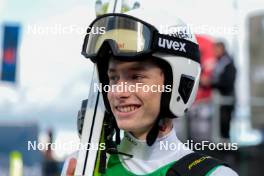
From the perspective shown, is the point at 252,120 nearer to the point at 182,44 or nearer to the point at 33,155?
the point at 33,155

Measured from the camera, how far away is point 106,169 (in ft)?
9.07

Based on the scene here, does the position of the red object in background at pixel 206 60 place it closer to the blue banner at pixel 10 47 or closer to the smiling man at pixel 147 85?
the blue banner at pixel 10 47

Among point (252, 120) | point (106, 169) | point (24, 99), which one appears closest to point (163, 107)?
point (106, 169)

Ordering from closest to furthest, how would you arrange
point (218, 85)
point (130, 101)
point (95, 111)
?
point (130, 101)
point (95, 111)
point (218, 85)

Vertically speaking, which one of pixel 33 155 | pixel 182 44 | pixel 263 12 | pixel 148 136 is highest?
pixel 263 12

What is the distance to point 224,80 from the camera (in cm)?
719

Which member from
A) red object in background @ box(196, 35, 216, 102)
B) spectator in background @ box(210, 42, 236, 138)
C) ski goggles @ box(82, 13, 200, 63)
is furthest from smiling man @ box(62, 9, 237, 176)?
red object in background @ box(196, 35, 216, 102)

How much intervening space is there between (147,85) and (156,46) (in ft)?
0.52

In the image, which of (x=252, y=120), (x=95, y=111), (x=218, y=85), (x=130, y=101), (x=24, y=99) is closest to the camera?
(x=130, y=101)

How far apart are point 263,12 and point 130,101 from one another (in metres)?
5.89

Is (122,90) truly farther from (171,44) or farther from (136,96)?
(171,44)

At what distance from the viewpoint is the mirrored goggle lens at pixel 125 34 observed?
8.63 feet

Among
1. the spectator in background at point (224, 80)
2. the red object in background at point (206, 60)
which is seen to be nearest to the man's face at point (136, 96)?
the spectator in background at point (224, 80)

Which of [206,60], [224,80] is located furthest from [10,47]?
[224,80]
